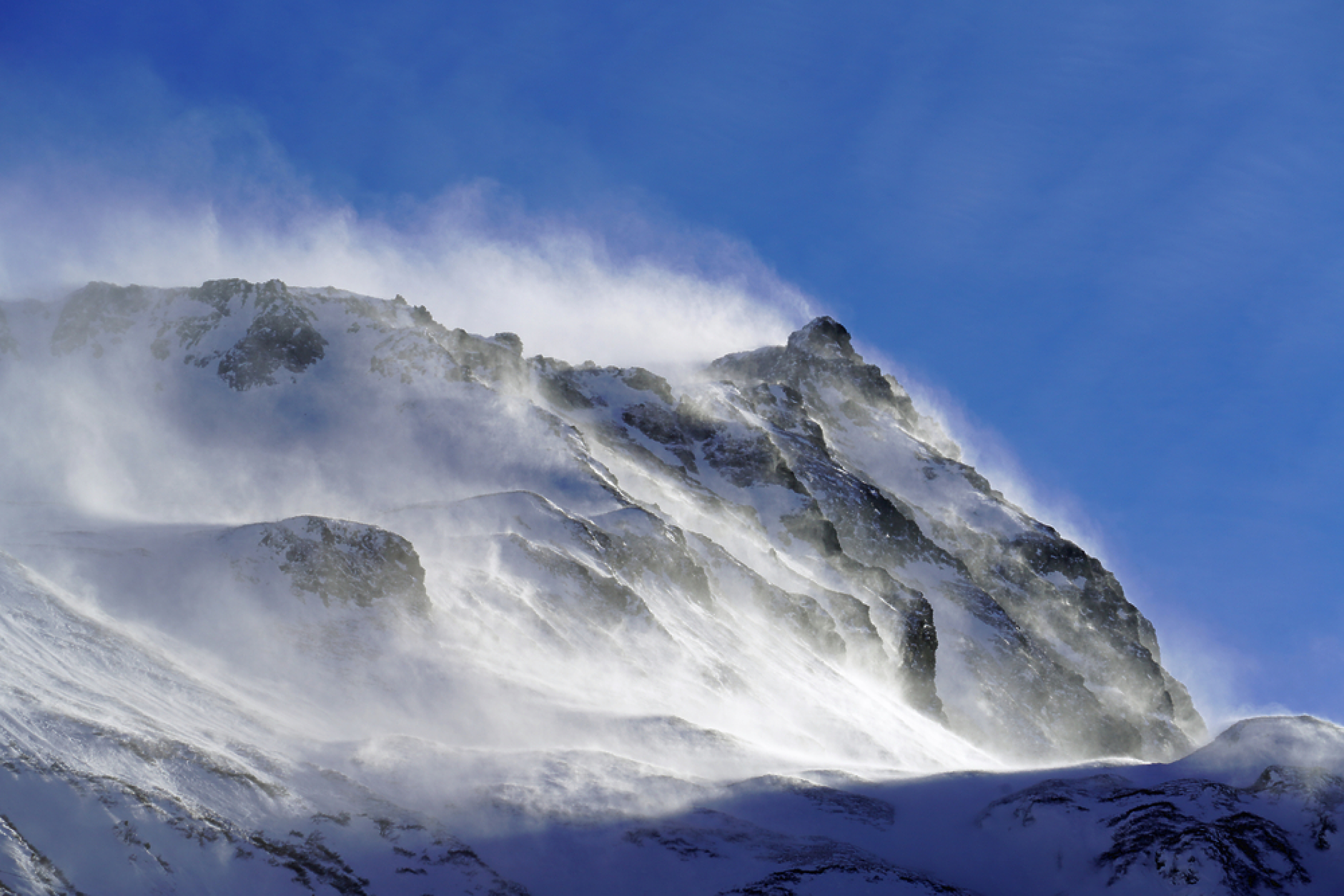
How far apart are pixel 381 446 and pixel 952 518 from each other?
255 feet

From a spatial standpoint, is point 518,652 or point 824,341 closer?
point 518,652

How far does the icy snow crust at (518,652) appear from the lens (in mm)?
34625

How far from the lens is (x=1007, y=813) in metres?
40.2

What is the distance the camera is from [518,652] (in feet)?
191

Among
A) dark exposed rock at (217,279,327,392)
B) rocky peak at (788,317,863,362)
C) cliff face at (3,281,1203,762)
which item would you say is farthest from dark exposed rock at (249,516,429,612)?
rocky peak at (788,317,863,362)

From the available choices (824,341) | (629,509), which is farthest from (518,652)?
(824,341)

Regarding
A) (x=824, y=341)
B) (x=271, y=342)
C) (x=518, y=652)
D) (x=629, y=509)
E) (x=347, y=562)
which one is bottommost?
(x=518, y=652)

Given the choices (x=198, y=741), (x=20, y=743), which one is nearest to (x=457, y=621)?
(x=198, y=741)

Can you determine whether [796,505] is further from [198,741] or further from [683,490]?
[198,741]

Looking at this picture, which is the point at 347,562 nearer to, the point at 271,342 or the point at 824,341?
the point at 271,342

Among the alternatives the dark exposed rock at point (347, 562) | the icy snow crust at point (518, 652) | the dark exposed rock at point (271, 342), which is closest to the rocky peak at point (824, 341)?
the icy snow crust at point (518, 652)

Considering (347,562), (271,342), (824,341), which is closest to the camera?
(347,562)

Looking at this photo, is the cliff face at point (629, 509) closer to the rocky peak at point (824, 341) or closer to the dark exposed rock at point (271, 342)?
the dark exposed rock at point (271, 342)

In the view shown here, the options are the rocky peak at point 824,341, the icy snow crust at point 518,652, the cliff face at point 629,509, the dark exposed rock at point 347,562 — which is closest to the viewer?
the icy snow crust at point 518,652
